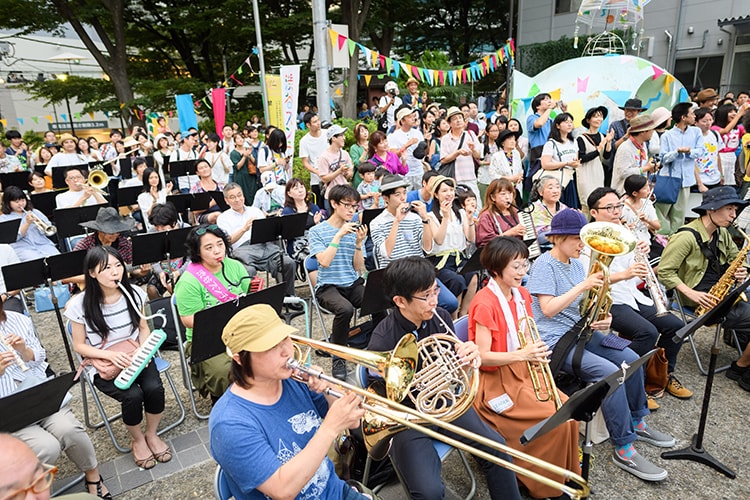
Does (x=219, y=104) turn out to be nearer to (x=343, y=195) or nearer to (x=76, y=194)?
(x=76, y=194)

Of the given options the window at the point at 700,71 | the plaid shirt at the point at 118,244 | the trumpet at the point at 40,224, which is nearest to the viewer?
the plaid shirt at the point at 118,244

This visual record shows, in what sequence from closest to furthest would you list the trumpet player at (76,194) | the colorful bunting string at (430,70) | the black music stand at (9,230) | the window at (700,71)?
the black music stand at (9,230) < the trumpet player at (76,194) < the colorful bunting string at (430,70) < the window at (700,71)

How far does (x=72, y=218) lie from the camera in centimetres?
633

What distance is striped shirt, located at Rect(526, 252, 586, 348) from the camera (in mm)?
3518

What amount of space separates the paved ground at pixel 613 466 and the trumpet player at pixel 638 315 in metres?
0.24

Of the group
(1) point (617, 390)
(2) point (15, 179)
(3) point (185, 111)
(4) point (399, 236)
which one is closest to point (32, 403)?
(4) point (399, 236)

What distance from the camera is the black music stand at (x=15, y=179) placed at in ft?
29.3

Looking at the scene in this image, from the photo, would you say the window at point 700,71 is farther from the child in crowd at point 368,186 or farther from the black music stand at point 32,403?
the black music stand at point 32,403

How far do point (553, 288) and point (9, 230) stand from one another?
6.44 m

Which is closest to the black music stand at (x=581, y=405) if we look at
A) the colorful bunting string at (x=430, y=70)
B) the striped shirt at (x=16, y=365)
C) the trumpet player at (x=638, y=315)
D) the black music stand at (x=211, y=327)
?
the trumpet player at (x=638, y=315)

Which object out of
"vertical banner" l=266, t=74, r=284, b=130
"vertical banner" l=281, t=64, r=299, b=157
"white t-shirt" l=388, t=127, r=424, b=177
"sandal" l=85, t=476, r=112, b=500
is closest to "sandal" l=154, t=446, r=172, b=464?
"sandal" l=85, t=476, r=112, b=500

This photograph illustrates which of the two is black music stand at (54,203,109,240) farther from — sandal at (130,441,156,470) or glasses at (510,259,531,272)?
glasses at (510,259,531,272)

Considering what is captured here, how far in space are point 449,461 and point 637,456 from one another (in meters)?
1.35

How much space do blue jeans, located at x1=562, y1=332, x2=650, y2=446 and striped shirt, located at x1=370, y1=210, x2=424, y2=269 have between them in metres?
1.98
